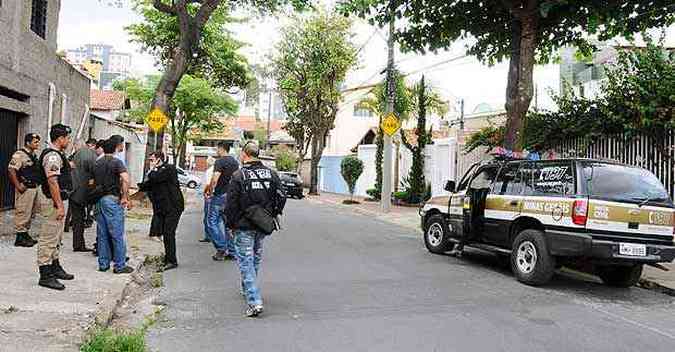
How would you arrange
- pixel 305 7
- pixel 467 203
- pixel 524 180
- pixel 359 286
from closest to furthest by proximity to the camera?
pixel 359 286 < pixel 524 180 < pixel 467 203 < pixel 305 7

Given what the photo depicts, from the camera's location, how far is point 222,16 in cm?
2855

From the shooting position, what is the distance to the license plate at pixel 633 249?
8031mm

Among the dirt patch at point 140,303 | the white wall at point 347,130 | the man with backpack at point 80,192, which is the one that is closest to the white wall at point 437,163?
the man with backpack at point 80,192

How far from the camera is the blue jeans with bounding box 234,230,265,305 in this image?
6516 mm

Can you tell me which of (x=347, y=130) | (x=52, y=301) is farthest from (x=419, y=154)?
(x=347, y=130)

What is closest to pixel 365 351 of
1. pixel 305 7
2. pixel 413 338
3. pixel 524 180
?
pixel 413 338

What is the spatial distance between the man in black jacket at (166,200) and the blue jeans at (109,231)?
37.3 inches

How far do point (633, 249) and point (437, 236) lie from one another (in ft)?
13.3

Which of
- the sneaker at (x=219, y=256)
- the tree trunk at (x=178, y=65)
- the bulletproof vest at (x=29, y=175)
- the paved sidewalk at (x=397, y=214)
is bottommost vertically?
the sneaker at (x=219, y=256)

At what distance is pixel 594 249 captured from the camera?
7992mm

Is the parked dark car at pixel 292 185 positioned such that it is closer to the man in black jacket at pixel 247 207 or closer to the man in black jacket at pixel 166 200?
the man in black jacket at pixel 166 200

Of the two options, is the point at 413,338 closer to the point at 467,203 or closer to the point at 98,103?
the point at 467,203

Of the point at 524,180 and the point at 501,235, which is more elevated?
the point at 524,180

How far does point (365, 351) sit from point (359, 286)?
279cm
